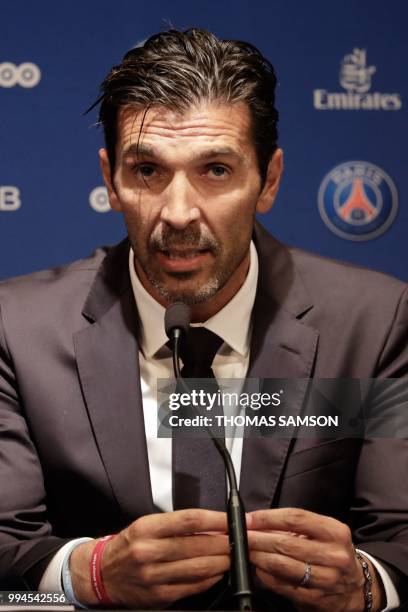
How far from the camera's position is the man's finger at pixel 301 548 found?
1062mm

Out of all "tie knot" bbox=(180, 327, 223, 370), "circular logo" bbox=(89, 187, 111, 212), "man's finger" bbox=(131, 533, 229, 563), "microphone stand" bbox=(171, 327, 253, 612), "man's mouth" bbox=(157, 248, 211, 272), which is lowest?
"man's finger" bbox=(131, 533, 229, 563)

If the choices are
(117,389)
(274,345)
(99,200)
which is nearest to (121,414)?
(117,389)

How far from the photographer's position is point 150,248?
1.32m

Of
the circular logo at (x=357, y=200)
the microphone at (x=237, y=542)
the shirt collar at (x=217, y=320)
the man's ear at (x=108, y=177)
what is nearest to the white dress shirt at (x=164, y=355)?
the shirt collar at (x=217, y=320)

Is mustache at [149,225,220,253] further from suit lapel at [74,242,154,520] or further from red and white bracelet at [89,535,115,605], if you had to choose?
red and white bracelet at [89,535,115,605]

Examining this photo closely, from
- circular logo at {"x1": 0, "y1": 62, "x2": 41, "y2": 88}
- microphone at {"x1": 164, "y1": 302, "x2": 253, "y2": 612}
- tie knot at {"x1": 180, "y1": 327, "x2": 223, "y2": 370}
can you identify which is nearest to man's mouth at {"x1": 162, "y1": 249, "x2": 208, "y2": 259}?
tie knot at {"x1": 180, "y1": 327, "x2": 223, "y2": 370}

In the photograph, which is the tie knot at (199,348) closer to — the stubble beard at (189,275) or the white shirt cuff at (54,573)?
the stubble beard at (189,275)

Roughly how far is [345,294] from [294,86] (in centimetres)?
41

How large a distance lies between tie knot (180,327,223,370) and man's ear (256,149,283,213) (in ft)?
0.76

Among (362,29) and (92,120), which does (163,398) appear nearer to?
(92,120)

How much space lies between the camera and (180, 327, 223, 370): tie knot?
1333 millimetres

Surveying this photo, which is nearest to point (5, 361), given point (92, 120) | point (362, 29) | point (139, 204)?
point (139, 204)

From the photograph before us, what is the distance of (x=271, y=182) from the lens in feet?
4.92

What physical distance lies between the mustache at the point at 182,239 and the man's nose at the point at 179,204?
0.04 feet
